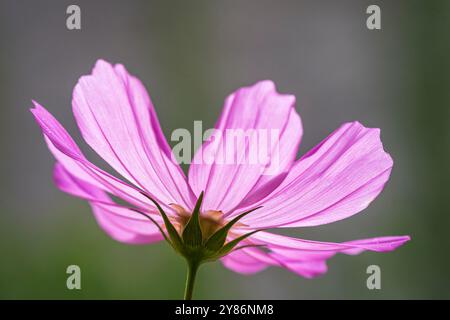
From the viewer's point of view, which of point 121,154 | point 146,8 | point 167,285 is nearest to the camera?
point 121,154

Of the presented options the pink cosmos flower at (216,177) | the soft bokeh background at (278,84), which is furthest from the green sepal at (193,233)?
the soft bokeh background at (278,84)

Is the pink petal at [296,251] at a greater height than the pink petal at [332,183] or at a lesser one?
lesser

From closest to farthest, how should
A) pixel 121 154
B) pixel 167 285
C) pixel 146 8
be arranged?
pixel 121 154 → pixel 167 285 → pixel 146 8

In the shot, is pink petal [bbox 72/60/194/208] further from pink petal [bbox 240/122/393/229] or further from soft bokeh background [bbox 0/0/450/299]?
soft bokeh background [bbox 0/0/450/299]

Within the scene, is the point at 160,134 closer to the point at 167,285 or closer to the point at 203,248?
the point at 203,248

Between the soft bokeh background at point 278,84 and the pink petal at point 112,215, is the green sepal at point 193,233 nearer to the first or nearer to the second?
the pink petal at point 112,215

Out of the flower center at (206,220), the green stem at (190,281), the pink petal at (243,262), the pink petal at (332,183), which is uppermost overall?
the pink petal at (332,183)

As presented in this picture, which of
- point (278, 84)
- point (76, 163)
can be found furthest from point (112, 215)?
point (278, 84)
